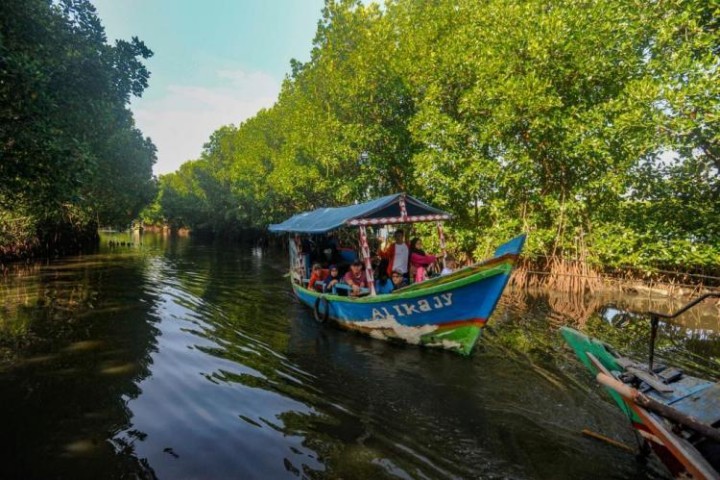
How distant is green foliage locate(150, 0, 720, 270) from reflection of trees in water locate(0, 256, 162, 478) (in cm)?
1197

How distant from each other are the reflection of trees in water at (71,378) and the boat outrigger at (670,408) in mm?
4613

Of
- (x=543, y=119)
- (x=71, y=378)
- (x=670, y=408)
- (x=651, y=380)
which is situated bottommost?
(x=71, y=378)

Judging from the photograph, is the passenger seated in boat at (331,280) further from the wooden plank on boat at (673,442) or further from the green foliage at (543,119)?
the wooden plank on boat at (673,442)

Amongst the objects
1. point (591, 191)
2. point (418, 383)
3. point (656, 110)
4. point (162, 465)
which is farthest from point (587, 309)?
point (162, 465)

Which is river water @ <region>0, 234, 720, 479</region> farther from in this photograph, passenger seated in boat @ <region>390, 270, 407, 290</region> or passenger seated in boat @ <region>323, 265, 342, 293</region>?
passenger seated in boat @ <region>390, 270, 407, 290</region>

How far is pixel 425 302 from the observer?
25.8 feet

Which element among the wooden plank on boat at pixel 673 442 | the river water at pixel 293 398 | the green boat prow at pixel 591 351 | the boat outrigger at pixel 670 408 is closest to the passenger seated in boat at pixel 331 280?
the river water at pixel 293 398

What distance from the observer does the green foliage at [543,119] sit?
1166 cm

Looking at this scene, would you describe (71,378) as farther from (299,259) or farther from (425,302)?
(299,259)

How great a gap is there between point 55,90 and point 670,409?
439 inches

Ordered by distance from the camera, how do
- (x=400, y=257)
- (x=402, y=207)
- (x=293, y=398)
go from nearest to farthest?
1. (x=293, y=398)
2. (x=402, y=207)
3. (x=400, y=257)

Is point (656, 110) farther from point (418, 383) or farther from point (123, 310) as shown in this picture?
point (123, 310)

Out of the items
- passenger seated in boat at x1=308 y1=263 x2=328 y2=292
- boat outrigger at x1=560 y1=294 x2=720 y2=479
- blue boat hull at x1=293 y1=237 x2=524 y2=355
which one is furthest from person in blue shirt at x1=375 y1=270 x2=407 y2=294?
boat outrigger at x1=560 y1=294 x2=720 y2=479

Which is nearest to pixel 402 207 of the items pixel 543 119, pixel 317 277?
pixel 317 277
